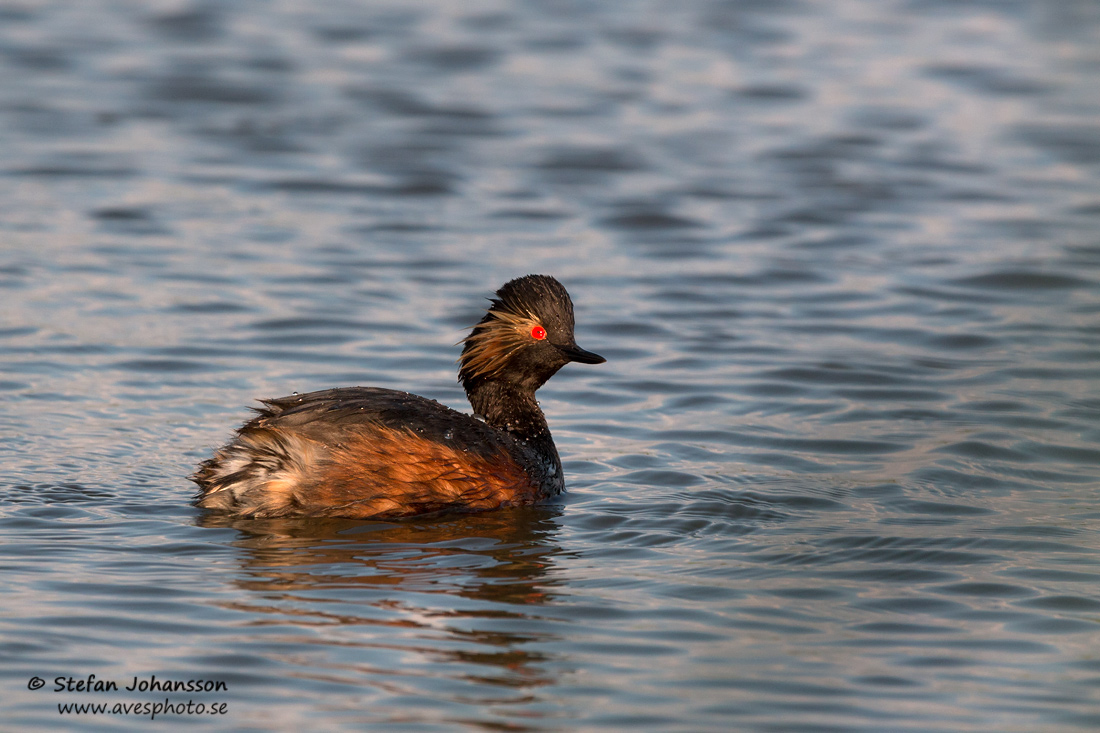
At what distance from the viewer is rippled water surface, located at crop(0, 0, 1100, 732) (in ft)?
20.5

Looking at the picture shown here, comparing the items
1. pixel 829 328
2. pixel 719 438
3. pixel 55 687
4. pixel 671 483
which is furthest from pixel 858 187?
pixel 55 687

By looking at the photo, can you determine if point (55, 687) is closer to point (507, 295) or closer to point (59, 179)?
point (507, 295)

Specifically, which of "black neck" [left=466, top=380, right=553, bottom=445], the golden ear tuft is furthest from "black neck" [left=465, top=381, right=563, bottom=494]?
the golden ear tuft

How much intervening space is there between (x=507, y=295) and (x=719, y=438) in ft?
5.43

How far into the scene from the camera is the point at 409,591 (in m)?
6.90

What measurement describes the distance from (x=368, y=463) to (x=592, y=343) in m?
3.99

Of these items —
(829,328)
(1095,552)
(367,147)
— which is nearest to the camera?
(1095,552)

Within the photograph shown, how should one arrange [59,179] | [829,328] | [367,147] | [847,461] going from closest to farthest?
[847,461] → [829,328] → [59,179] → [367,147]

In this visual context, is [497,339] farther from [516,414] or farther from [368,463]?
[368,463]

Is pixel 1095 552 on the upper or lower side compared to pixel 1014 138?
lower

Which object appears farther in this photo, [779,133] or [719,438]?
[779,133]

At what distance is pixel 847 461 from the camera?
30.9 ft

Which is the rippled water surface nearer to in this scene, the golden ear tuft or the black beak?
the black beak

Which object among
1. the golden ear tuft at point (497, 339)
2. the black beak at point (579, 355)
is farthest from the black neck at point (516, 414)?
the black beak at point (579, 355)
